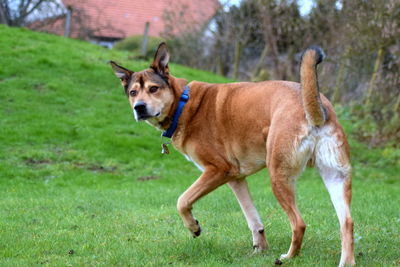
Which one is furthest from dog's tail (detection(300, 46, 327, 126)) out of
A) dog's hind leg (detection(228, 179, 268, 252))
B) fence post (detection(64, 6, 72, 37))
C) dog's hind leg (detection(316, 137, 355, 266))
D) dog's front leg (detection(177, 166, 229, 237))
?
fence post (detection(64, 6, 72, 37))

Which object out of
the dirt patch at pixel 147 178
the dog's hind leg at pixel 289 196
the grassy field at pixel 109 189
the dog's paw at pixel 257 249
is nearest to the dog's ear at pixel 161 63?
the grassy field at pixel 109 189

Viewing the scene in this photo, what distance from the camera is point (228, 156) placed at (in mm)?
5531

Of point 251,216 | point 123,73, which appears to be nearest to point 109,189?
point 123,73

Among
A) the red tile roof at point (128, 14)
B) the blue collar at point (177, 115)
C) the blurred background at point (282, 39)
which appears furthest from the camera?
the red tile roof at point (128, 14)

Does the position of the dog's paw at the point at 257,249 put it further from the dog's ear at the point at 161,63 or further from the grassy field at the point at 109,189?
the dog's ear at the point at 161,63

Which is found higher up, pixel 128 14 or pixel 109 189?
pixel 128 14

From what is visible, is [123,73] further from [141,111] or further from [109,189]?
[109,189]

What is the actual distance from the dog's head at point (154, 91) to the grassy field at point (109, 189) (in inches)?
54.9

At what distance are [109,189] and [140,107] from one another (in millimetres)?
4719

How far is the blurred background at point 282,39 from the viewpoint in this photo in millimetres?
13109

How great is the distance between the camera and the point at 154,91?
601 cm

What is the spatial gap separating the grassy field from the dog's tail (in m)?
1.26

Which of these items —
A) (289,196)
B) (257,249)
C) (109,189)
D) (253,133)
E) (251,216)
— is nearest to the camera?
(289,196)

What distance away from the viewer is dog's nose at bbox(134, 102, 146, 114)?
19.3 feet
